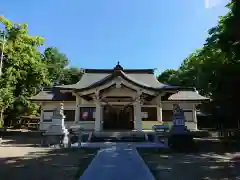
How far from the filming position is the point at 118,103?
21.2 meters

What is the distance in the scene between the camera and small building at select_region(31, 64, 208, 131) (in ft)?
65.3

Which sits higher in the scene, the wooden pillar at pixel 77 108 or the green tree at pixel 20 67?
the green tree at pixel 20 67

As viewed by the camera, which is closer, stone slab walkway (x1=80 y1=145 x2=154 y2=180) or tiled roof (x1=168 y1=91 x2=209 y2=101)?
stone slab walkway (x1=80 y1=145 x2=154 y2=180)

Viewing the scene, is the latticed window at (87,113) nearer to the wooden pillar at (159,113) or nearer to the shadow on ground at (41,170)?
the wooden pillar at (159,113)

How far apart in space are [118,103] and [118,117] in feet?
6.67

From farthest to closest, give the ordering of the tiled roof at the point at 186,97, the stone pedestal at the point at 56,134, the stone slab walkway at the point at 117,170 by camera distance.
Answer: the tiled roof at the point at 186,97, the stone pedestal at the point at 56,134, the stone slab walkway at the point at 117,170

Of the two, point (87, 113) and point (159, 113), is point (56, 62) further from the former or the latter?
point (159, 113)

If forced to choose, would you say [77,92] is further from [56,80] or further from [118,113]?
[56,80]

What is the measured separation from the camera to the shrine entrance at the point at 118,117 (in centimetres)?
2234

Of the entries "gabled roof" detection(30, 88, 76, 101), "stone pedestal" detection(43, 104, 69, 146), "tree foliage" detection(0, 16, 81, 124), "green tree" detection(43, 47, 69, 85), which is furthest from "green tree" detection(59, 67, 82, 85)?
"stone pedestal" detection(43, 104, 69, 146)

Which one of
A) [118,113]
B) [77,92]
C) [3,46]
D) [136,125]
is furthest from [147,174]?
[3,46]

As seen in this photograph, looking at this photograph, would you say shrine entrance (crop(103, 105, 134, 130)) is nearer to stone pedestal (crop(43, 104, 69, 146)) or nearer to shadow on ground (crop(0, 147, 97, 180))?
stone pedestal (crop(43, 104, 69, 146))

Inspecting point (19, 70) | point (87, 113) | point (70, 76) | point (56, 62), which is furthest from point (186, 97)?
point (56, 62)

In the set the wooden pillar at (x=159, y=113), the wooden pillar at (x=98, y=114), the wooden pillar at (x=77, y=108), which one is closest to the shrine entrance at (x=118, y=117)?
the wooden pillar at (x=98, y=114)
